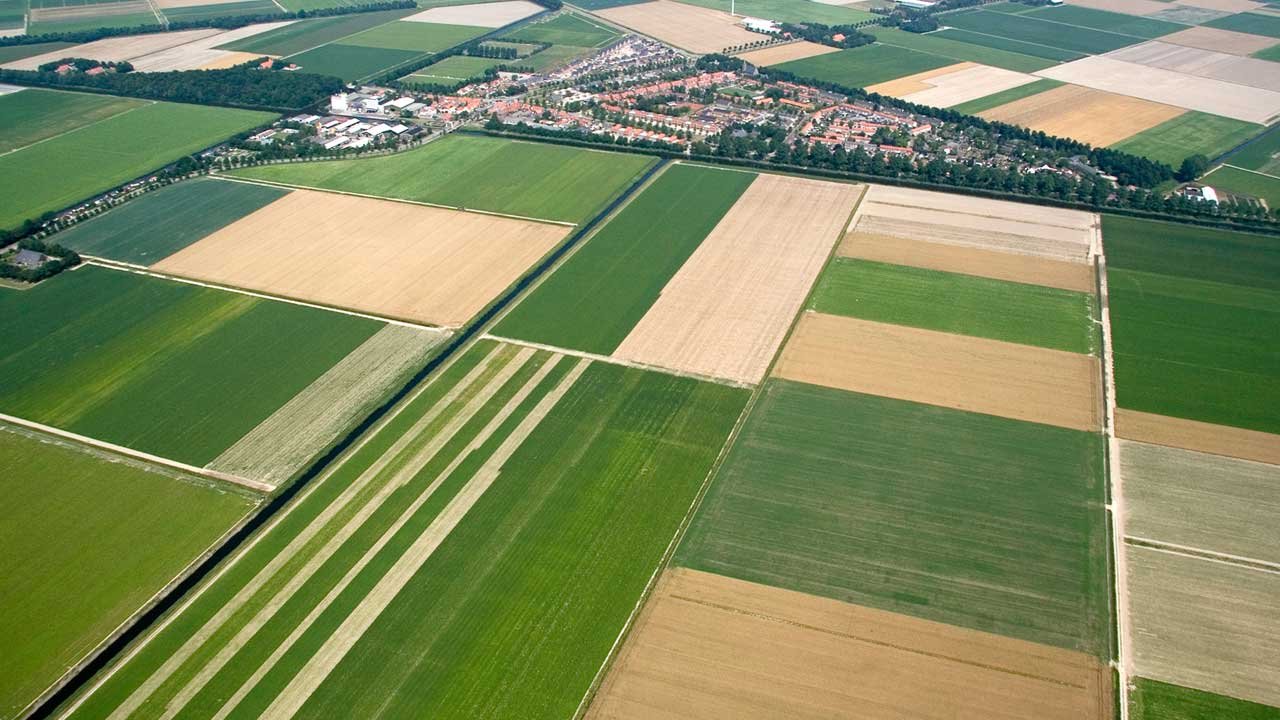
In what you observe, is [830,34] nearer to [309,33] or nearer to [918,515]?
[309,33]

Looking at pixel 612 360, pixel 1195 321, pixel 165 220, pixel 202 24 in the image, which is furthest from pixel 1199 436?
pixel 202 24

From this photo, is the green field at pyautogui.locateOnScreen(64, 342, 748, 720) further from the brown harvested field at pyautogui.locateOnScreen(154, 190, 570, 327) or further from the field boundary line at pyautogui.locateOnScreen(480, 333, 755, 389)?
the brown harvested field at pyautogui.locateOnScreen(154, 190, 570, 327)

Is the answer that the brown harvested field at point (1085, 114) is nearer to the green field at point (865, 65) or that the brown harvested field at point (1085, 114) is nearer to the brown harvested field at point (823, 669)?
the green field at point (865, 65)

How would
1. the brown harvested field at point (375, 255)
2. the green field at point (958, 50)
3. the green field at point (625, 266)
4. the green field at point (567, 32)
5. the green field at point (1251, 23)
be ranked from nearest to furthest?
the green field at point (625, 266)
the brown harvested field at point (375, 255)
the green field at point (958, 50)
the green field at point (1251, 23)
the green field at point (567, 32)

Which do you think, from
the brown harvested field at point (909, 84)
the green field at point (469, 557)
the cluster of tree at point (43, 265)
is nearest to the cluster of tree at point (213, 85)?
the cluster of tree at point (43, 265)

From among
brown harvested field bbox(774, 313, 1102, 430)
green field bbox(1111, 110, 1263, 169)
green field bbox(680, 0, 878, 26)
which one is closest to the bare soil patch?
green field bbox(1111, 110, 1263, 169)
